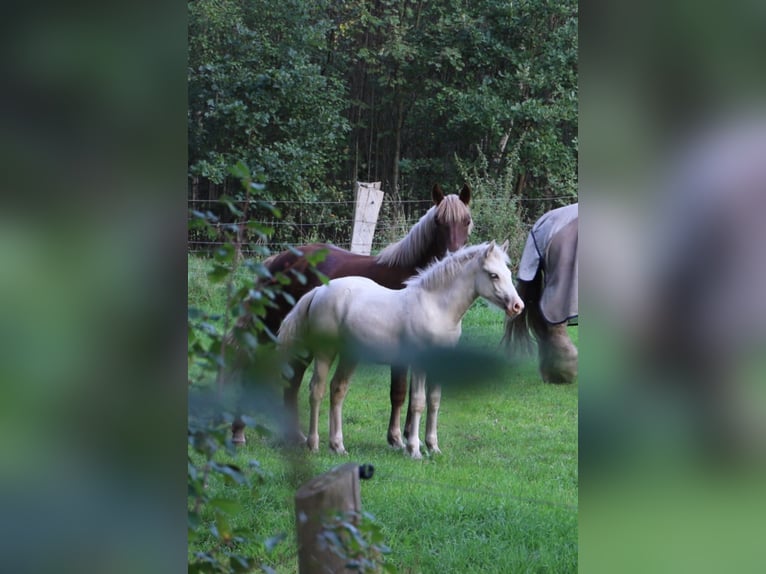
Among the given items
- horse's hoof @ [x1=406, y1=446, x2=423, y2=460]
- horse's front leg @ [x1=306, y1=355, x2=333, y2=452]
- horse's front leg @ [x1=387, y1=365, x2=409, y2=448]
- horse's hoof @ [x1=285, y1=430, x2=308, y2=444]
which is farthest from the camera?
horse's hoof @ [x1=406, y1=446, x2=423, y2=460]

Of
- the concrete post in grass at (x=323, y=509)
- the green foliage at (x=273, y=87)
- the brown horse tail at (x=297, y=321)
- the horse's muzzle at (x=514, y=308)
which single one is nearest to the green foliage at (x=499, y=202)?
the horse's muzzle at (x=514, y=308)

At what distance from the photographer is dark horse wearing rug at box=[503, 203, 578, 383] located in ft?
6.13

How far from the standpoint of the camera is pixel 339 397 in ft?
6.20

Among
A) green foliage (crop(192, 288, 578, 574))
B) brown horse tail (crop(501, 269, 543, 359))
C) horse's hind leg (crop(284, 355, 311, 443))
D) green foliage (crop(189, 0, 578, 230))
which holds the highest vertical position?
green foliage (crop(189, 0, 578, 230))

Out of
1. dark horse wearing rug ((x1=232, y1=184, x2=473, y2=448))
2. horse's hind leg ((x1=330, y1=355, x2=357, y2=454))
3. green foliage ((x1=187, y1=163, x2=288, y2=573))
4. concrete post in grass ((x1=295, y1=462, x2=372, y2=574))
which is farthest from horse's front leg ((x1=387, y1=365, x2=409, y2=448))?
green foliage ((x1=187, y1=163, x2=288, y2=573))

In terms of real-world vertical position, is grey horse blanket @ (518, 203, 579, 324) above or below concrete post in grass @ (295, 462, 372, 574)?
above

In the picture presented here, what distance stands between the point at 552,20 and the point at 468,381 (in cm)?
101

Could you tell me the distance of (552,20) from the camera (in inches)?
79.7

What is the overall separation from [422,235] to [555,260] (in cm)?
39

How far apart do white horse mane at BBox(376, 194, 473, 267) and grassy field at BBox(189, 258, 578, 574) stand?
235mm

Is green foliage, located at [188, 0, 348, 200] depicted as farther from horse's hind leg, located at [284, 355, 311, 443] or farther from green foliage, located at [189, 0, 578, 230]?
horse's hind leg, located at [284, 355, 311, 443]

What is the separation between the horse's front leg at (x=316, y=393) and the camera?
1.55 m
